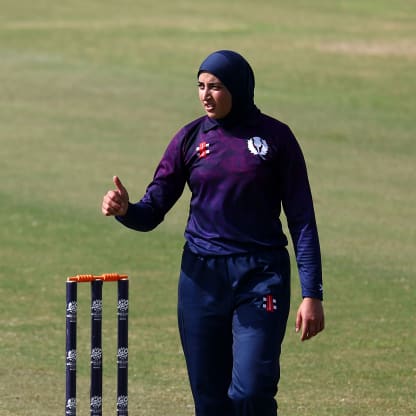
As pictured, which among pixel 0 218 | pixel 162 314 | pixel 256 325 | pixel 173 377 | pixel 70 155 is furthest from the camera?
pixel 70 155

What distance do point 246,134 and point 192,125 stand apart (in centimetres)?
31

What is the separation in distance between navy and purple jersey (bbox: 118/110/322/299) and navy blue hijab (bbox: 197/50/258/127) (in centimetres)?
5

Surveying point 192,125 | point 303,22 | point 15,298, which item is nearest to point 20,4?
point 303,22

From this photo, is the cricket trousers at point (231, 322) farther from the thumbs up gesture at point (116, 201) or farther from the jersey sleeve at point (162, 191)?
the thumbs up gesture at point (116, 201)

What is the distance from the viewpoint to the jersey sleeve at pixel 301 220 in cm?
703

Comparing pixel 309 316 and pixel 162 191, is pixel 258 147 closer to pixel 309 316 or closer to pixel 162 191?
pixel 162 191

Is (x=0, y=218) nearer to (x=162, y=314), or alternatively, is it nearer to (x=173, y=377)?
(x=162, y=314)

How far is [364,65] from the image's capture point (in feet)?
116

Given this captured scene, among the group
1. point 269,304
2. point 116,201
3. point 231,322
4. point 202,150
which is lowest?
point 231,322

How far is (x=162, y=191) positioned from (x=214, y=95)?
61cm

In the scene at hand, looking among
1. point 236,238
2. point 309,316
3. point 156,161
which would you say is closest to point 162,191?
point 236,238

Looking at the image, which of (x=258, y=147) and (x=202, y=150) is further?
(x=202, y=150)

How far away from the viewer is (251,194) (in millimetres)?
7098

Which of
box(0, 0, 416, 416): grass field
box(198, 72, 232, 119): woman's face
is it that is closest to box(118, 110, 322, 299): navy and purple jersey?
box(198, 72, 232, 119): woman's face
